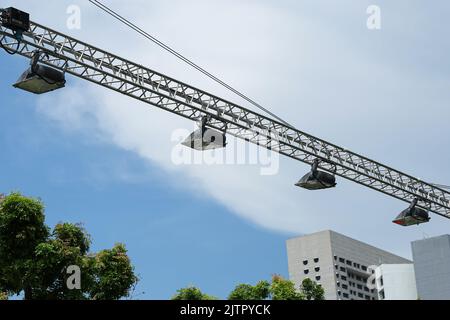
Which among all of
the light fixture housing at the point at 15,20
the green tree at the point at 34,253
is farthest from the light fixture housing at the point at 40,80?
the green tree at the point at 34,253

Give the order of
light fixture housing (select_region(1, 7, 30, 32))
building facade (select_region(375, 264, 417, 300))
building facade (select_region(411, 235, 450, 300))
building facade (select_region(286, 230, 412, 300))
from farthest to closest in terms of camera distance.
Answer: building facade (select_region(286, 230, 412, 300)) < building facade (select_region(375, 264, 417, 300)) < building facade (select_region(411, 235, 450, 300)) < light fixture housing (select_region(1, 7, 30, 32))

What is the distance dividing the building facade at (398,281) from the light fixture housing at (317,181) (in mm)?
102047

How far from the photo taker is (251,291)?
54531mm

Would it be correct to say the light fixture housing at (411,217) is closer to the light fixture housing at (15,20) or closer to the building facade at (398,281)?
the light fixture housing at (15,20)

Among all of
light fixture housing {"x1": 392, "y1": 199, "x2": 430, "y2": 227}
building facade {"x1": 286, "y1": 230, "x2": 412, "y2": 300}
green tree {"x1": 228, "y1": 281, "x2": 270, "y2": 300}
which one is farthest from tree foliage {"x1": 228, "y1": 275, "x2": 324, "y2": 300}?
building facade {"x1": 286, "y1": 230, "x2": 412, "y2": 300}

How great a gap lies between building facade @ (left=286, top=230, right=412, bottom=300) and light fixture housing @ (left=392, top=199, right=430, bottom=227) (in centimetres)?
10849

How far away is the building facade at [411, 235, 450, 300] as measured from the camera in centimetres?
11125

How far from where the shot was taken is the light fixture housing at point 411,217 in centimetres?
2822

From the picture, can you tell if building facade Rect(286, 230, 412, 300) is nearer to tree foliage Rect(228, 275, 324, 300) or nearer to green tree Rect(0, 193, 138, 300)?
tree foliage Rect(228, 275, 324, 300)

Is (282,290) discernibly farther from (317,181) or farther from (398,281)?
(398,281)

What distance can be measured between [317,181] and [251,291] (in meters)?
31.0

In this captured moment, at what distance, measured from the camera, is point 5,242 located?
3147cm

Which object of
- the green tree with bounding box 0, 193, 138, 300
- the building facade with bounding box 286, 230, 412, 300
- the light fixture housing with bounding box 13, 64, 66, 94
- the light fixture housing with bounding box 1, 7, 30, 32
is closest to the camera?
the light fixture housing with bounding box 13, 64, 66, 94
